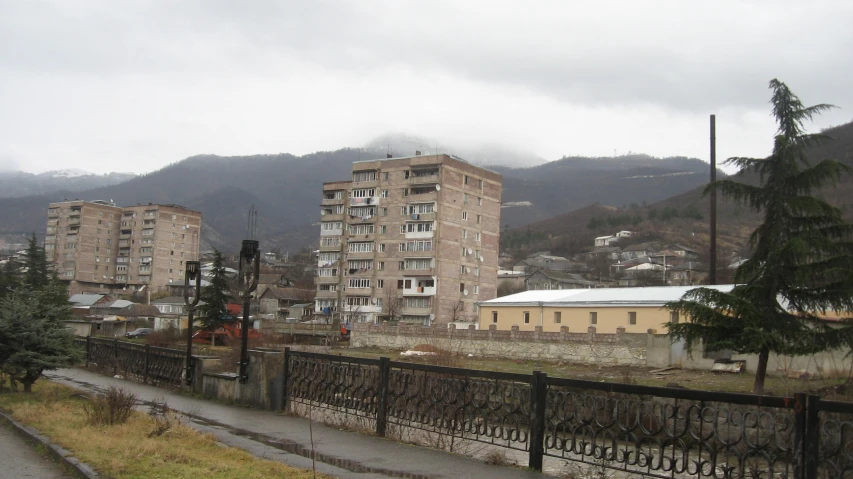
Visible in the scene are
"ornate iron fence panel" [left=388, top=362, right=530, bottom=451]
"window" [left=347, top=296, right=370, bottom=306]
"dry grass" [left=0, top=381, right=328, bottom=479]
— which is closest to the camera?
"dry grass" [left=0, top=381, right=328, bottom=479]

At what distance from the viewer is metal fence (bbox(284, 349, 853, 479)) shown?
6117 mm

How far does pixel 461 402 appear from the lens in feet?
31.5

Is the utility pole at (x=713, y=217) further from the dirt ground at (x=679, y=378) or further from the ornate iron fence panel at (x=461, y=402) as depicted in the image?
the ornate iron fence panel at (x=461, y=402)

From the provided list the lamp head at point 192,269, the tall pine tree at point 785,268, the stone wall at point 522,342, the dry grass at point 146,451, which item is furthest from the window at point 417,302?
the dry grass at point 146,451

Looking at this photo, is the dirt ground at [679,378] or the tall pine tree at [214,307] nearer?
the dirt ground at [679,378]

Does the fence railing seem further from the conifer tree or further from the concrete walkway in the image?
the concrete walkway

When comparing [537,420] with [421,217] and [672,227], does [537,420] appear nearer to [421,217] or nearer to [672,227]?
[421,217]

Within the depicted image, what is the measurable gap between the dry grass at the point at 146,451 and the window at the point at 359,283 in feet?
223

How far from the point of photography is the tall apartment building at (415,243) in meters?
75.4

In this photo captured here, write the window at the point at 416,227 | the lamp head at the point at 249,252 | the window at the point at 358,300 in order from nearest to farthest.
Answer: the lamp head at the point at 249,252 → the window at the point at 416,227 → the window at the point at 358,300

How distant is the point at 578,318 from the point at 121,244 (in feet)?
363

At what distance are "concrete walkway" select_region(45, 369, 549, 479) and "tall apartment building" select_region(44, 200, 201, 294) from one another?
124 m

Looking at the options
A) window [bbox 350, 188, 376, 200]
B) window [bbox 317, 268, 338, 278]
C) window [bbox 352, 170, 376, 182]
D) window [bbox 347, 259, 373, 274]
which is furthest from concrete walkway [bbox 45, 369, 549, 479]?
window [bbox 317, 268, 338, 278]

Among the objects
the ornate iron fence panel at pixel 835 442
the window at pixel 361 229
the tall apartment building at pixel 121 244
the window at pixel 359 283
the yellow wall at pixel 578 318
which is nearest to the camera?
the ornate iron fence panel at pixel 835 442
